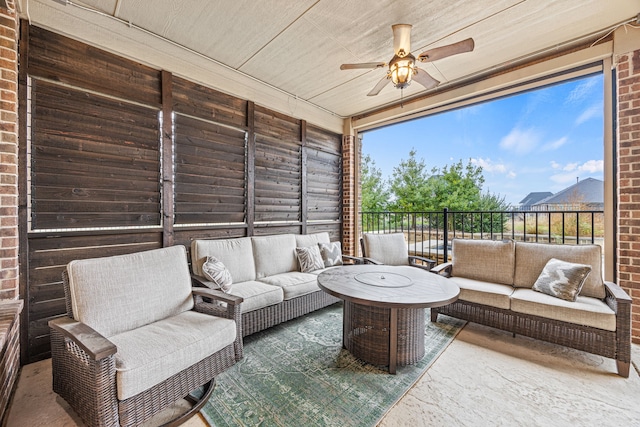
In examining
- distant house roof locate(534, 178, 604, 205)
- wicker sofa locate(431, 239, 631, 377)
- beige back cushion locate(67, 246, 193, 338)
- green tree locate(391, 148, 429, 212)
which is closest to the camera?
beige back cushion locate(67, 246, 193, 338)

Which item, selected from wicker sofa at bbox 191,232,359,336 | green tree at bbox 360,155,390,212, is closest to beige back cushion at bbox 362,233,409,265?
wicker sofa at bbox 191,232,359,336

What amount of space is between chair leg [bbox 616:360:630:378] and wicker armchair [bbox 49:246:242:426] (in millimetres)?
2873

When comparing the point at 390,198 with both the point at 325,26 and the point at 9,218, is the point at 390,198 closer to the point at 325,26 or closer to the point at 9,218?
the point at 325,26

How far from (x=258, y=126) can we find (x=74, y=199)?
223 centimetres

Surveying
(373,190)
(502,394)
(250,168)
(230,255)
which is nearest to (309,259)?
(230,255)

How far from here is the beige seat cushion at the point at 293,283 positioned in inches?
108

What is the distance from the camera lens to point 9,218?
5.95 ft

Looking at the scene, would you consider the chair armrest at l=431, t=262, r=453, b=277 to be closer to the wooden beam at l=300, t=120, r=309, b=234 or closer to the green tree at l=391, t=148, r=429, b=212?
the wooden beam at l=300, t=120, r=309, b=234

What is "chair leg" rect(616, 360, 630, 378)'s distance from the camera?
189cm

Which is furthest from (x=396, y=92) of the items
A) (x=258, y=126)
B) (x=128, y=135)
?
(x=128, y=135)

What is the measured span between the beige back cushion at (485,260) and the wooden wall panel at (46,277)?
12.7ft

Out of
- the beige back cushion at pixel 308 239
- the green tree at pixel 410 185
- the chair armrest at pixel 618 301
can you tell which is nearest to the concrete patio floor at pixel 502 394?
the chair armrest at pixel 618 301

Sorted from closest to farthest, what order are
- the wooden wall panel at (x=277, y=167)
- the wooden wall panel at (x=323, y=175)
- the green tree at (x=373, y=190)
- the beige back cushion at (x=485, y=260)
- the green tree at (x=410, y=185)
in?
the beige back cushion at (x=485, y=260) < the wooden wall panel at (x=277, y=167) < the wooden wall panel at (x=323, y=175) < the green tree at (x=410, y=185) < the green tree at (x=373, y=190)

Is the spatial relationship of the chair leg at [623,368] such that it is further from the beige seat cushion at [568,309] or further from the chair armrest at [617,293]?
the chair armrest at [617,293]
